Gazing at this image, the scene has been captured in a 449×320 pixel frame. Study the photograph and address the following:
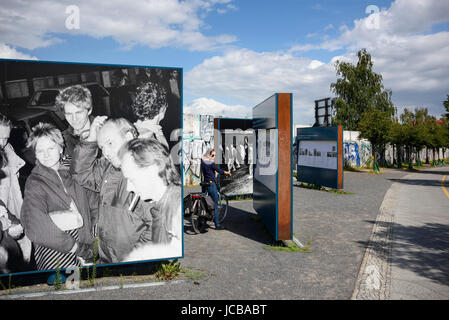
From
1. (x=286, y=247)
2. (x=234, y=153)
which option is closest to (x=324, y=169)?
(x=234, y=153)

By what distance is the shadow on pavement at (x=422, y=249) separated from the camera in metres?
5.16

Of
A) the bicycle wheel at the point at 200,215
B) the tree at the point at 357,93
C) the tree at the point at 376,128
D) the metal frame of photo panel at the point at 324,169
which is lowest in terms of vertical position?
the bicycle wheel at the point at 200,215

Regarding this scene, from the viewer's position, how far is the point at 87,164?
448cm

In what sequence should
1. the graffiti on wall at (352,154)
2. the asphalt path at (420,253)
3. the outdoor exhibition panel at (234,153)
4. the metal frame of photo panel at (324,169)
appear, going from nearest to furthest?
1. the asphalt path at (420,253)
2. the outdoor exhibition panel at (234,153)
3. the metal frame of photo panel at (324,169)
4. the graffiti on wall at (352,154)

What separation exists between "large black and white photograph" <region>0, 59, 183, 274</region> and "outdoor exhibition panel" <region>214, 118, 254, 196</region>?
6.82m

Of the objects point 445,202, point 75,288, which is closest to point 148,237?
point 75,288

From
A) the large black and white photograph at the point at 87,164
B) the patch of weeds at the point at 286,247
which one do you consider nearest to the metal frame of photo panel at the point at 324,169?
the patch of weeds at the point at 286,247

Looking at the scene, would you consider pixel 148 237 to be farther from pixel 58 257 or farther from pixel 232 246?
pixel 232 246

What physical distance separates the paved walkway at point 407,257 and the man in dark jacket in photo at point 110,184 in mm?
3092

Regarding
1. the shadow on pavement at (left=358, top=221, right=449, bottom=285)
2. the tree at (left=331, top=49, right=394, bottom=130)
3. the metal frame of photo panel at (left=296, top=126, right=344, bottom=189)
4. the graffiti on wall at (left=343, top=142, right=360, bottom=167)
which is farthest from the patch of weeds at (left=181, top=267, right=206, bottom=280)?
the tree at (left=331, top=49, right=394, bottom=130)

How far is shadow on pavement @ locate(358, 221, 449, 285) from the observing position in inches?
203

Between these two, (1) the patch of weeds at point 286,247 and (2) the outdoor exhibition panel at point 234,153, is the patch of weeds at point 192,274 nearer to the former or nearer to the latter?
(1) the patch of weeds at point 286,247

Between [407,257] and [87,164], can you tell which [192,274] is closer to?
[87,164]
